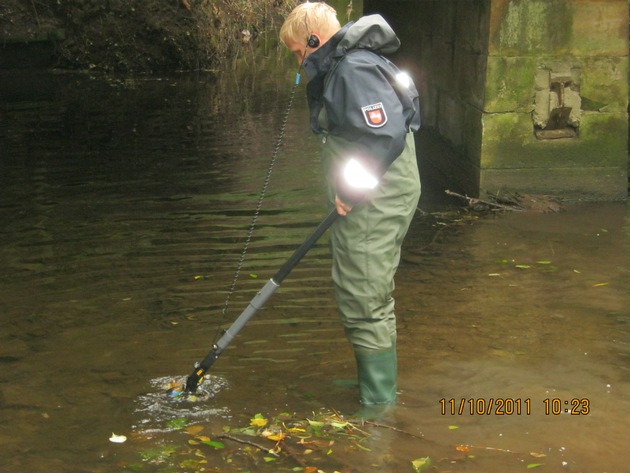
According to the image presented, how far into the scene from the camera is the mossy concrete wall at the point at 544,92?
8.74 meters

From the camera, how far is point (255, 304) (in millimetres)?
4797

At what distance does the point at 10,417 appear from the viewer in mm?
4750

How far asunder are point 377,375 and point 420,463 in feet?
1.95

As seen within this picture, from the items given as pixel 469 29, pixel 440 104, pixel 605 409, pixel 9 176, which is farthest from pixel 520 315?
pixel 9 176

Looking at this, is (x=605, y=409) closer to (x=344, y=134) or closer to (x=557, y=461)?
(x=557, y=461)

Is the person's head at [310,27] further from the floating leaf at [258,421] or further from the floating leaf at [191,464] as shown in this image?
the floating leaf at [191,464]

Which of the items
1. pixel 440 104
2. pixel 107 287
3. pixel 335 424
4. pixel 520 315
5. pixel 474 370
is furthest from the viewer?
pixel 440 104

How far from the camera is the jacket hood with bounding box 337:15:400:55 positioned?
4.37m

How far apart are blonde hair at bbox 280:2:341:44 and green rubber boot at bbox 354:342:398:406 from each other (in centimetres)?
145

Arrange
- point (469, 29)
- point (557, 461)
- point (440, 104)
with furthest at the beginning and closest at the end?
point (440, 104), point (469, 29), point (557, 461)

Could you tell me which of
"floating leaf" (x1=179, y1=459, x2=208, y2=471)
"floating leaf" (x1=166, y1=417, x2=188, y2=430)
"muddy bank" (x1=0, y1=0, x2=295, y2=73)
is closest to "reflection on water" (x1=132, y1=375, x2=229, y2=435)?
"floating leaf" (x1=166, y1=417, x2=188, y2=430)

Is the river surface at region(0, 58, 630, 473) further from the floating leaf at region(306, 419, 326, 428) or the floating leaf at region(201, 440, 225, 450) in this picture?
the floating leaf at region(306, 419, 326, 428)

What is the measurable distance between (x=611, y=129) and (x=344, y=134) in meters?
5.24
